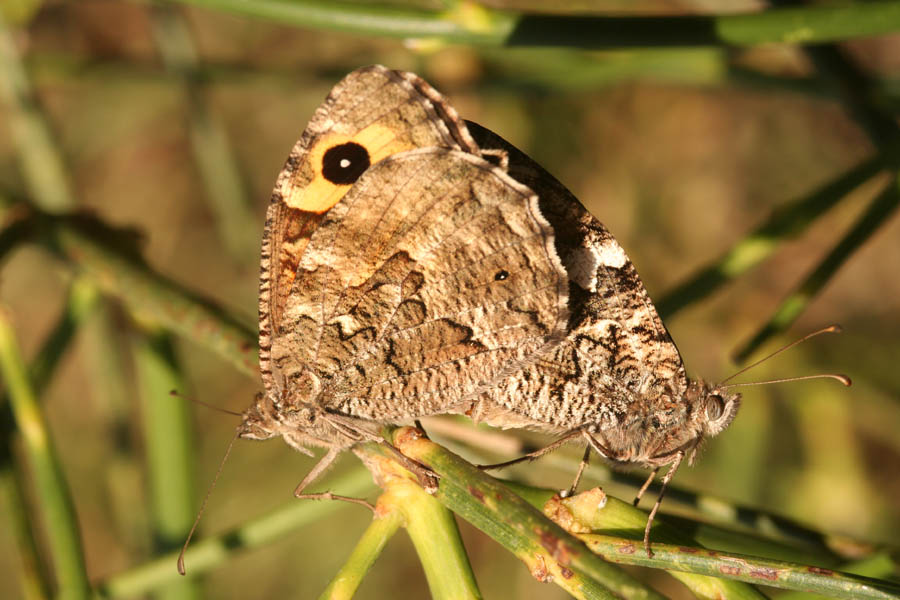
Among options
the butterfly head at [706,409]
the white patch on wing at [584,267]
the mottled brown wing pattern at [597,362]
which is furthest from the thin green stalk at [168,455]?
the butterfly head at [706,409]

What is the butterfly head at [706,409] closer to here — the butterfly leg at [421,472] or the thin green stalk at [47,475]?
the butterfly leg at [421,472]

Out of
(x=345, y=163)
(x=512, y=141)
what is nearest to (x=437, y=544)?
(x=345, y=163)

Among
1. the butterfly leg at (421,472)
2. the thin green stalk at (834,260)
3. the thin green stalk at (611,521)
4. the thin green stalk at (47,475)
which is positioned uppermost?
the thin green stalk at (834,260)

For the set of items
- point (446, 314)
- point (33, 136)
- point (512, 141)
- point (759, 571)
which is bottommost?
point (759, 571)

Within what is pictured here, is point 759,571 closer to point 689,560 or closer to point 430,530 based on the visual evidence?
point 689,560

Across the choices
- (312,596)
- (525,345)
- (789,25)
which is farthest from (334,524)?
(789,25)

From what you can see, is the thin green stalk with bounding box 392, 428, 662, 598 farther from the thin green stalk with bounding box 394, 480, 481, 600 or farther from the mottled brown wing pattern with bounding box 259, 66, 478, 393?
the mottled brown wing pattern with bounding box 259, 66, 478, 393

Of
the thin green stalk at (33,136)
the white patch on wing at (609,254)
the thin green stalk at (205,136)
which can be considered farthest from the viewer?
the thin green stalk at (205,136)
